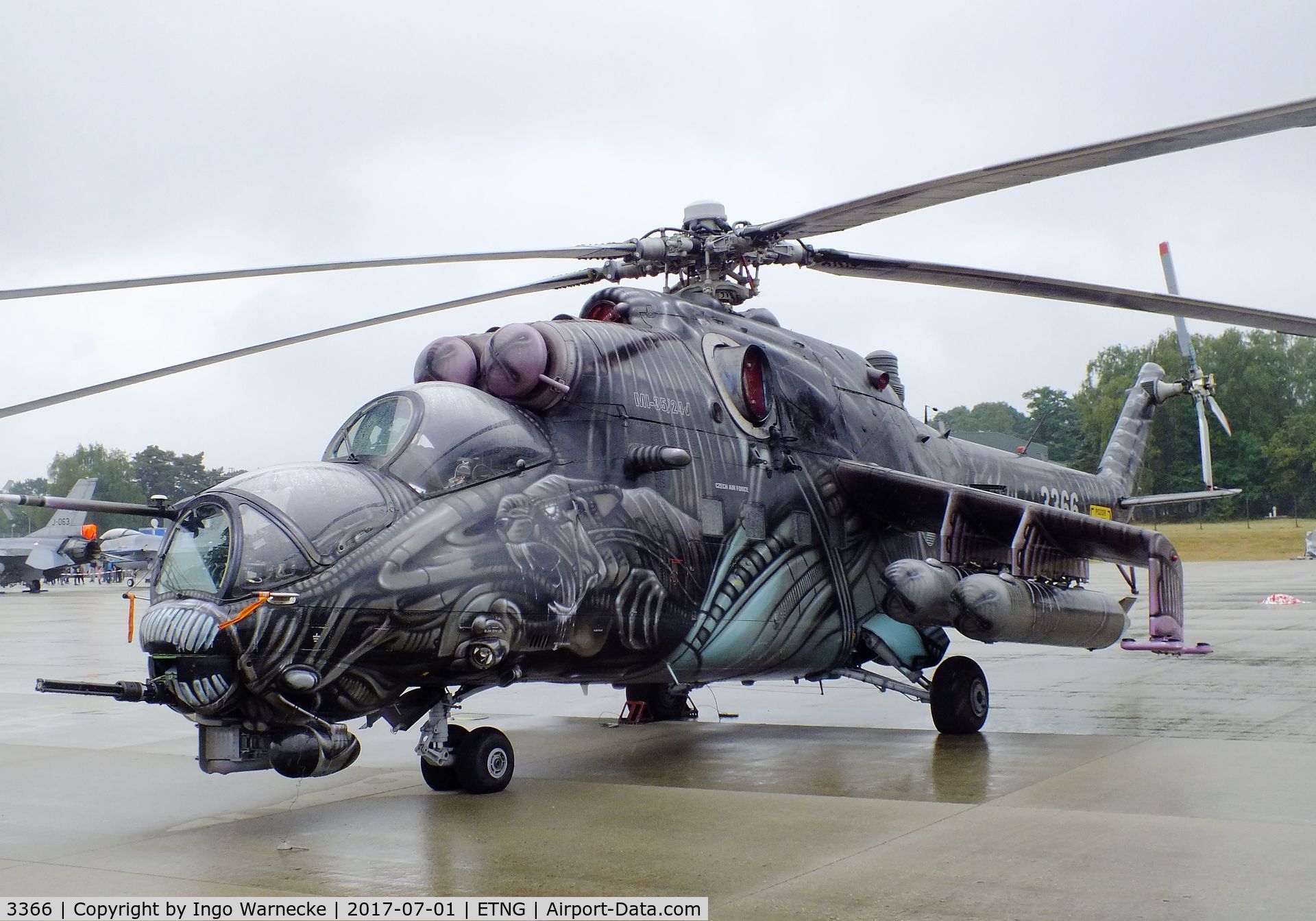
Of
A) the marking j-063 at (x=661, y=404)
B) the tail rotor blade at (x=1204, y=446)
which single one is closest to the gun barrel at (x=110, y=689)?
the marking j-063 at (x=661, y=404)

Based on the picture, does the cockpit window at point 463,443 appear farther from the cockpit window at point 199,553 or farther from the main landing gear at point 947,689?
the main landing gear at point 947,689

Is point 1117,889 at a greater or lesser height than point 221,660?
lesser

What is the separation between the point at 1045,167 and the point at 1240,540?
6539 cm

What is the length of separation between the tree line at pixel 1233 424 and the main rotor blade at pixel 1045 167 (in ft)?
213

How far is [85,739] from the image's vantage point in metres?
12.3

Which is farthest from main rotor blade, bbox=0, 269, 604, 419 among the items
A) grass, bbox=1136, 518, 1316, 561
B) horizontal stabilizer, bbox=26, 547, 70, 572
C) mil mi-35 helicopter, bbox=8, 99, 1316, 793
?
grass, bbox=1136, 518, 1316, 561

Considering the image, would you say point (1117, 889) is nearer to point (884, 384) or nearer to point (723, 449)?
point (723, 449)

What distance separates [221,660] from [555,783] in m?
3.09

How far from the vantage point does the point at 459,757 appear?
8.38 m

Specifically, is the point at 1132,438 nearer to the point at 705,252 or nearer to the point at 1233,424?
the point at 705,252

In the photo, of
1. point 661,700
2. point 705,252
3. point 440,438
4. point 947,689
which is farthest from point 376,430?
point 947,689

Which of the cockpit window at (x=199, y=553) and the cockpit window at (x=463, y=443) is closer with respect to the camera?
the cockpit window at (x=199, y=553)

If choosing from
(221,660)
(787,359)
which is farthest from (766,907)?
(787,359)

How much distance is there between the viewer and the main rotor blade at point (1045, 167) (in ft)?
22.3
